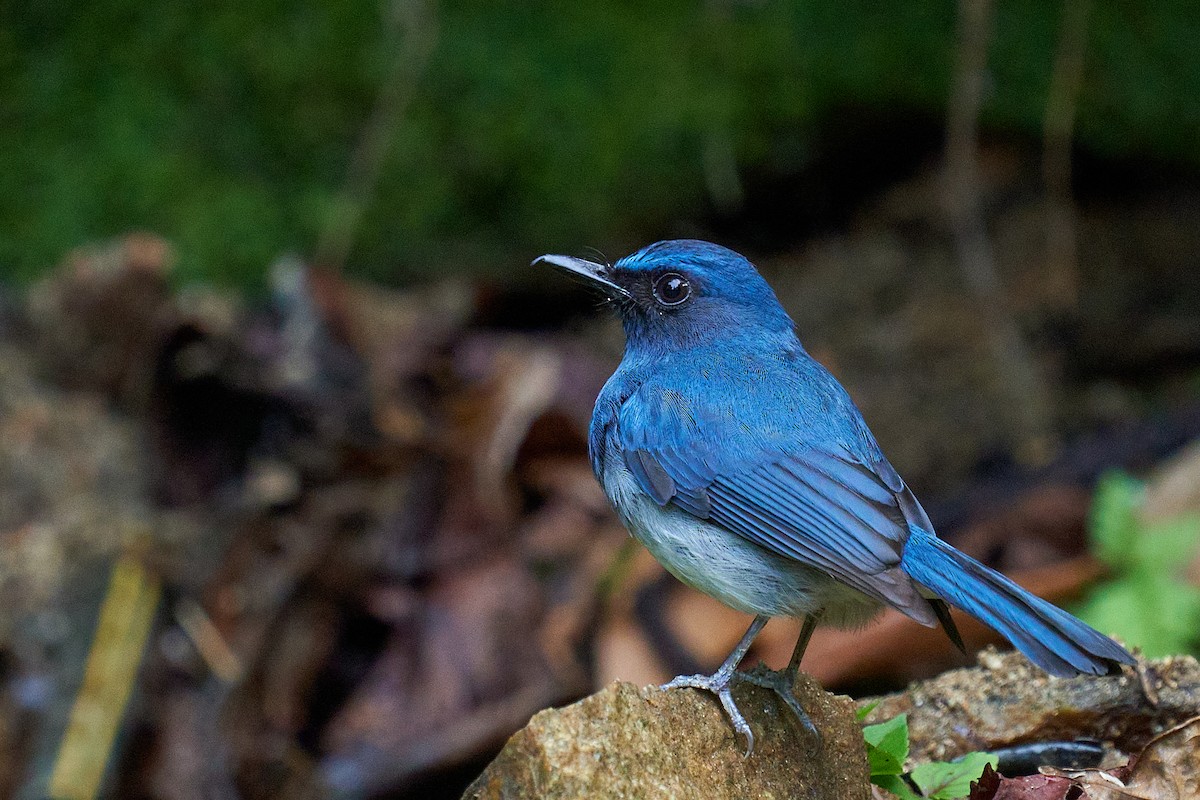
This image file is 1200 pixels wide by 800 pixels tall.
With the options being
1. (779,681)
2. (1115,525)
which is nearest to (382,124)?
(1115,525)

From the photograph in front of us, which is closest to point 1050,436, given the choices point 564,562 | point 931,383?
point 931,383

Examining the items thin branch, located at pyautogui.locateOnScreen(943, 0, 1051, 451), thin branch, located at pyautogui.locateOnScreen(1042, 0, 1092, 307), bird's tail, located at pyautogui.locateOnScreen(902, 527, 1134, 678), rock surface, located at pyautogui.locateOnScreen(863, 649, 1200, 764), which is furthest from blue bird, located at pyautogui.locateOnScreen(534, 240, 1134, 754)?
thin branch, located at pyautogui.locateOnScreen(1042, 0, 1092, 307)

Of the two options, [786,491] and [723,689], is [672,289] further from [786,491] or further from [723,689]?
[723,689]

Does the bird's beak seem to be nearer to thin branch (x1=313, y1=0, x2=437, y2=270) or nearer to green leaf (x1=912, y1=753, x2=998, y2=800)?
green leaf (x1=912, y1=753, x2=998, y2=800)

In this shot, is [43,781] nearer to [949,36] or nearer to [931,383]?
[931,383]

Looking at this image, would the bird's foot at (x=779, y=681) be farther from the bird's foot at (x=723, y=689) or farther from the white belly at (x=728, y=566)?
the white belly at (x=728, y=566)

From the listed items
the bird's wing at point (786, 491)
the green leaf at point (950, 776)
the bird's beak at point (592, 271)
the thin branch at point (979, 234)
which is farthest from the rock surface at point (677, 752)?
the thin branch at point (979, 234)
